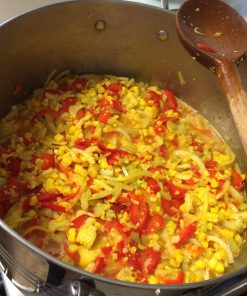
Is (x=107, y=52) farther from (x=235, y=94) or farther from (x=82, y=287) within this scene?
(x=82, y=287)

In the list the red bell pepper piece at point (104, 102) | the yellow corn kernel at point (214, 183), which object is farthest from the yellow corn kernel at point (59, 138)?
the yellow corn kernel at point (214, 183)

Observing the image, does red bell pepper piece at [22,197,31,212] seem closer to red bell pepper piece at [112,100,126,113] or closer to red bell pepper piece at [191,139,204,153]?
red bell pepper piece at [112,100,126,113]

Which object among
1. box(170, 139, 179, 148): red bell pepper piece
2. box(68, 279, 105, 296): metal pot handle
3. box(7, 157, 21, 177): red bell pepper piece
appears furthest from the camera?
box(170, 139, 179, 148): red bell pepper piece

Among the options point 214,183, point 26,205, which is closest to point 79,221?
point 26,205

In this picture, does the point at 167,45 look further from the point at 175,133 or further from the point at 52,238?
the point at 52,238

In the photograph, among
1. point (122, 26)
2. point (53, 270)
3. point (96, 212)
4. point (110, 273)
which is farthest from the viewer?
point (122, 26)

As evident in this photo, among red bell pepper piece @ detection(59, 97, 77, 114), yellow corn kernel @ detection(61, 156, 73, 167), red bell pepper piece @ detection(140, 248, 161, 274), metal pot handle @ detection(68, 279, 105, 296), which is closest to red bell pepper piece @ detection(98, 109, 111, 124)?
red bell pepper piece @ detection(59, 97, 77, 114)

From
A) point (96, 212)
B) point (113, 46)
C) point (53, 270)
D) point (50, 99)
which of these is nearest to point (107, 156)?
point (96, 212)
